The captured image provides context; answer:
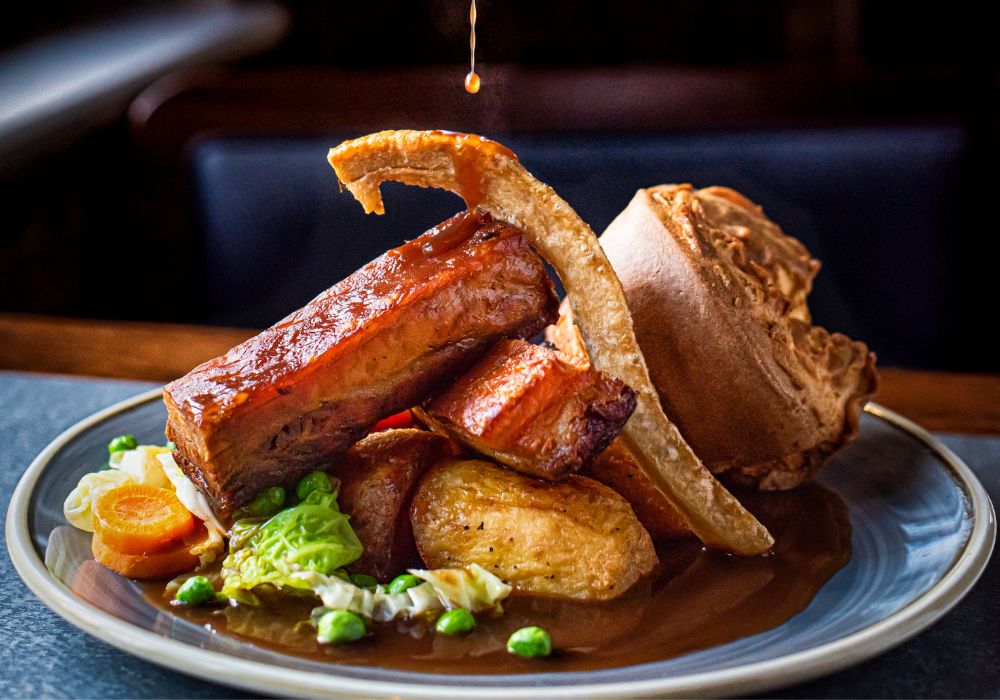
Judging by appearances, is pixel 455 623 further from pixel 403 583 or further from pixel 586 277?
pixel 586 277

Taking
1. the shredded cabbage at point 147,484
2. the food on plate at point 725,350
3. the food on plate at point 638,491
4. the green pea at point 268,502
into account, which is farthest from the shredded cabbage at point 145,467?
the food on plate at point 725,350

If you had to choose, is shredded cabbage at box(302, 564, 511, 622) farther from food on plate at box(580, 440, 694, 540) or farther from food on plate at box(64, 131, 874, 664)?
food on plate at box(580, 440, 694, 540)

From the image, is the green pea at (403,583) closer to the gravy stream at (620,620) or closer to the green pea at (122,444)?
the gravy stream at (620,620)

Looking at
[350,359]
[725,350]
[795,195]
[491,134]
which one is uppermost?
[350,359]

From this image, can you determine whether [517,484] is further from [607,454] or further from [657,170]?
[657,170]

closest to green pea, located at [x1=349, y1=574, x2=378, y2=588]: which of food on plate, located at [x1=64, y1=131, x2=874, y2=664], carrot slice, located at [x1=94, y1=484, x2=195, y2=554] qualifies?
food on plate, located at [x1=64, y1=131, x2=874, y2=664]

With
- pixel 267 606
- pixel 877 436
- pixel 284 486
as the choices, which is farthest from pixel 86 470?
pixel 877 436

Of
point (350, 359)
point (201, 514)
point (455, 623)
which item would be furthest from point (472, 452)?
point (201, 514)
